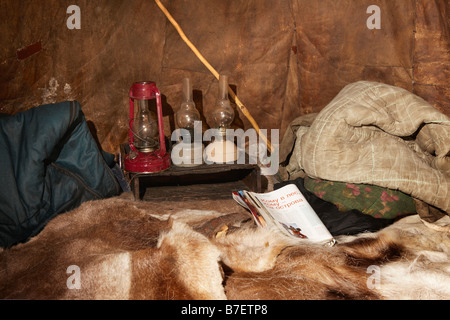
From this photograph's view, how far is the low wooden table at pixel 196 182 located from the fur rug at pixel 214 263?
0.44 metres

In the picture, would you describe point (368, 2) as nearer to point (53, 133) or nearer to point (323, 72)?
point (323, 72)

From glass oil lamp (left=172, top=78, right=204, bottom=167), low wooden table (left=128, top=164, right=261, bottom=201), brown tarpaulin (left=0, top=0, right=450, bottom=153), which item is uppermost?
brown tarpaulin (left=0, top=0, right=450, bottom=153)

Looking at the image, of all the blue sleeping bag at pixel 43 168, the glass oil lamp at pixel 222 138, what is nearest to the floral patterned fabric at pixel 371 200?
the glass oil lamp at pixel 222 138

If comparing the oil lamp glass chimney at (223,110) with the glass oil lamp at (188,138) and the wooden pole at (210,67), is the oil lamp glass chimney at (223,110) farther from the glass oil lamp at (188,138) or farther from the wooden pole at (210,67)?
the wooden pole at (210,67)

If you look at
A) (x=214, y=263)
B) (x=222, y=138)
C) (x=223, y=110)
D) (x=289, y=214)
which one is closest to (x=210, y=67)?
(x=223, y=110)

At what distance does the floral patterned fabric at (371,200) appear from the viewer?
188 centimetres

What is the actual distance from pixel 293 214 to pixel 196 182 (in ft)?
3.25

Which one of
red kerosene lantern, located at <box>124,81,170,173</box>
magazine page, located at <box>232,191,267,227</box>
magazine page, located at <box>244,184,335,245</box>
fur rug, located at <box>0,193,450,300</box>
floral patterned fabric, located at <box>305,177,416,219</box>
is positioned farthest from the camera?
red kerosene lantern, located at <box>124,81,170,173</box>

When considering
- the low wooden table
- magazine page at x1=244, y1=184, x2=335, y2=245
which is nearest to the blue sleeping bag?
the low wooden table

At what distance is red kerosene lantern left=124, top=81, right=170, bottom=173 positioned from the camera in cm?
215

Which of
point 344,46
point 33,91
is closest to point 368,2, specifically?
point 344,46

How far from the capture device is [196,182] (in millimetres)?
2609

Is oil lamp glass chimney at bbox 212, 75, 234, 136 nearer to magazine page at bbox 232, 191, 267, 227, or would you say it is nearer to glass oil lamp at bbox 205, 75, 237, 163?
glass oil lamp at bbox 205, 75, 237, 163
